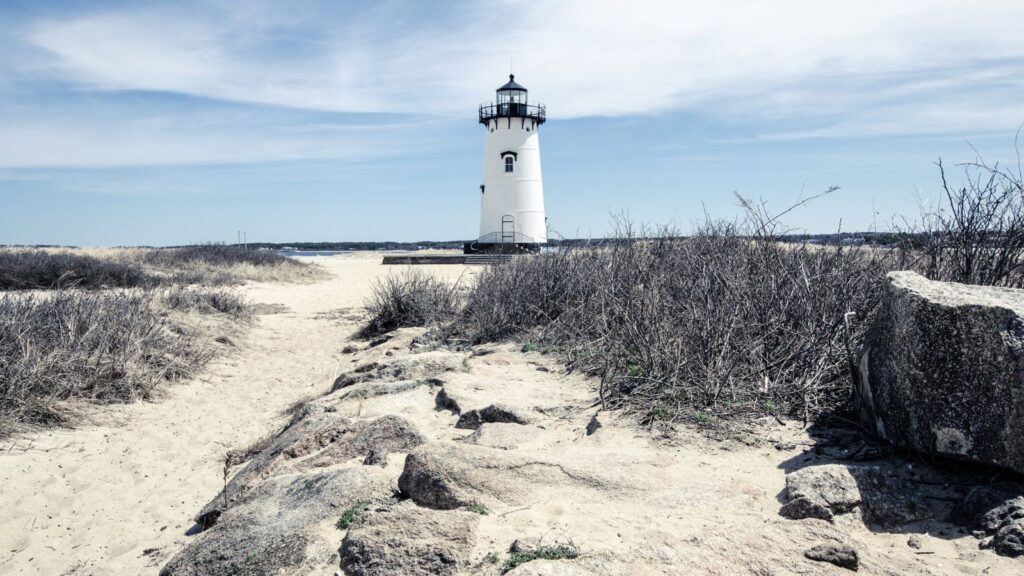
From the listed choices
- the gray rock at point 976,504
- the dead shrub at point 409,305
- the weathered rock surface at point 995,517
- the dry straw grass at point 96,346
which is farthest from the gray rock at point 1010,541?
the dead shrub at point 409,305

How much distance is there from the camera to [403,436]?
4656 mm

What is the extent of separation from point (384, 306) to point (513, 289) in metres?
3.27

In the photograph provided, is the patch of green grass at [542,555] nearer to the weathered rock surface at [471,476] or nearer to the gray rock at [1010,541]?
the weathered rock surface at [471,476]

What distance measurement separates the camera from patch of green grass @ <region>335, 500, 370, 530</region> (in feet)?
11.3

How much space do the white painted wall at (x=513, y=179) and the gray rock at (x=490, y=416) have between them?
92.8 ft

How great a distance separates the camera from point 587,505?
11.2 feet

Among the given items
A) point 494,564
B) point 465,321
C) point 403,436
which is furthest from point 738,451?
point 465,321

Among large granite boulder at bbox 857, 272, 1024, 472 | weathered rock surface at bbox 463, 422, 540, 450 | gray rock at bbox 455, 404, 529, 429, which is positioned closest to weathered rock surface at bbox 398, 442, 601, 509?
weathered rock surface at bbox 463, 422, 540, 450

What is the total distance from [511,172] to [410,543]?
3084cm

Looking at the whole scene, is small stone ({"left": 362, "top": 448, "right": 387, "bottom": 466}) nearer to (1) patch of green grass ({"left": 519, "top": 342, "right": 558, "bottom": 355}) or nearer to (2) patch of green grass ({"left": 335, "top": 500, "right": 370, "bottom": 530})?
(2) patch of green grass ({"left": 335, "top": 500, "right": 370, "bottom": 530})

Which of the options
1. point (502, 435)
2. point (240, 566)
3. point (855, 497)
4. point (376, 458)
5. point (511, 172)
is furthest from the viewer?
point (511, 172)

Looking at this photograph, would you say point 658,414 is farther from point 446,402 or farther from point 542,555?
point 542,555

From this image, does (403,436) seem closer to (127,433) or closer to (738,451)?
(738,451)

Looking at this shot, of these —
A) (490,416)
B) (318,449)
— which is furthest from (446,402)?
(318,449)
